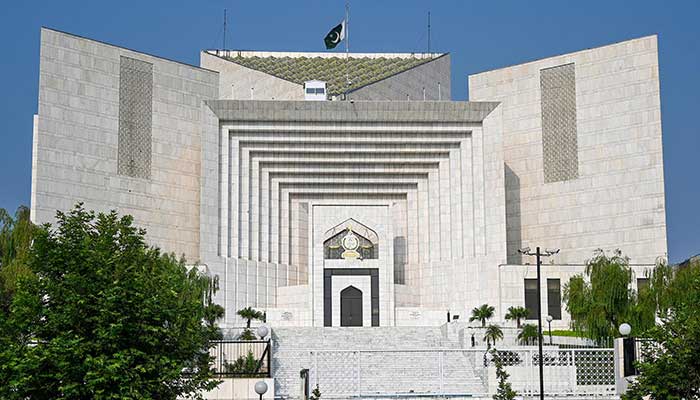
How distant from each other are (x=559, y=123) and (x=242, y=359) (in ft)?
86.0

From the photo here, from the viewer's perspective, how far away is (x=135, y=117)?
43906mm

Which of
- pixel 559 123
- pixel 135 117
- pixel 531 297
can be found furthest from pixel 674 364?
pixel 135 117

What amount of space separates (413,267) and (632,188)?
30.4 ft

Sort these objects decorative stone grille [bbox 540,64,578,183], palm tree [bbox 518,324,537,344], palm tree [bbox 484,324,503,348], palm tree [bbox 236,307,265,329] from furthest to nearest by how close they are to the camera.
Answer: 1. decorative stone grille [bbox 540,64,578,183]
2. palm tree [bbox 236,307,265,329]
3. palm tree [bbox 484,324,503,348]
4. palm tree [bbox 518,324,537,344]

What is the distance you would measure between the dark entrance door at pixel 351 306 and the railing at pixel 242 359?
1997 centimetres

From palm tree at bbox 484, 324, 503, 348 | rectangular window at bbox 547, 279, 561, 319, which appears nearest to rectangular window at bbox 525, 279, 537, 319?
rectangular window at bbox 547, 279, 561, 319

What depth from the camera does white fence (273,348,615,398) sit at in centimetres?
2277

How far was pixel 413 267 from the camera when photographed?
46.6 m

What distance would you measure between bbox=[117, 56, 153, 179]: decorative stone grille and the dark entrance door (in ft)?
29.2

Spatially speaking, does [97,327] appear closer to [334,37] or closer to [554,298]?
[554,298]

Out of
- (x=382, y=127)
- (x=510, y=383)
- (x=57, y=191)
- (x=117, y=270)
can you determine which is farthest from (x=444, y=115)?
(x=117, y=270)

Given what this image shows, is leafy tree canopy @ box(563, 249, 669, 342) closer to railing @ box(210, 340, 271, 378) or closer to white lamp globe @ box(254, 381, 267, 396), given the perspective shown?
railing @ box(210, 340, 271, 378)

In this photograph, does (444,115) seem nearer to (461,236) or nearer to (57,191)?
(461,236)

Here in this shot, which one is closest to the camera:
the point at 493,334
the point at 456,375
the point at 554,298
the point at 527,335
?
the point at 456,375
